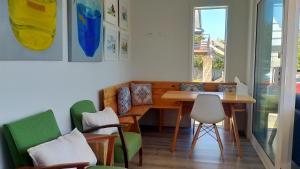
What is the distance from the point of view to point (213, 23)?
4.66 m

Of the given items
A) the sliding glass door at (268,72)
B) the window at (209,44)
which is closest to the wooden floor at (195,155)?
the sliding glass door at (268,72)

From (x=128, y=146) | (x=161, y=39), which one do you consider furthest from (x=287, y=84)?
(x=161, y=39)

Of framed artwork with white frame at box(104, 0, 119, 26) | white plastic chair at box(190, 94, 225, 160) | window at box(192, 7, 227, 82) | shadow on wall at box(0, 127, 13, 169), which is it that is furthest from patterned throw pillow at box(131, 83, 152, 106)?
shadow on wall at box(0, 127, 13, 169)

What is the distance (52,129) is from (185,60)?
10.1 feet

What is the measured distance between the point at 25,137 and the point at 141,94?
2.77 metres

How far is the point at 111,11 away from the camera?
369cm

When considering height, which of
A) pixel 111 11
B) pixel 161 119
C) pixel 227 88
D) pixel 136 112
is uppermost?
pixel 111 11

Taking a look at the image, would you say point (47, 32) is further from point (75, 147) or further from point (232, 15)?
point (232, 15)

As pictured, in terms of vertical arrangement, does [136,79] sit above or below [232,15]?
below

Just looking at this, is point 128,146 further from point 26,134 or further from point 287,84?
point 287,84

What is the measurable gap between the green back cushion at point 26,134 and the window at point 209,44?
321cm

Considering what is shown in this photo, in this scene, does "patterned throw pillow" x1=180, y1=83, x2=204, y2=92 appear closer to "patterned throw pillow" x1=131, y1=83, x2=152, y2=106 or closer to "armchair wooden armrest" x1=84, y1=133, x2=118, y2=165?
"patterned throw pillow" x1=131, y1=83, x2=152, y2=106

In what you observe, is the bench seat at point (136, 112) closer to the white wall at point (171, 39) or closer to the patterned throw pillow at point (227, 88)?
the white wall at point (171, 39)

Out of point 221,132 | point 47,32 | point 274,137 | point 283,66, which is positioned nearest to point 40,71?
point 47,32
